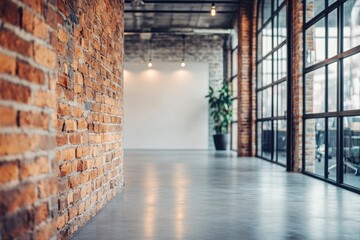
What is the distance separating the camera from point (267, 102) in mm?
12281

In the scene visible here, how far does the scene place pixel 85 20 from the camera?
401cm

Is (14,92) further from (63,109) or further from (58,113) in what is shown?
(63,109)

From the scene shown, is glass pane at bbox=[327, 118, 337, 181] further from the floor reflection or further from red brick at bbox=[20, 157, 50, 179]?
red brick at bbox=[20, 157, 50, 179]

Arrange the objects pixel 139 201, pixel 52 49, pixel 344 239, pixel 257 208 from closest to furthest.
A: pixel 52 49
pixel 344 239
pixel 257 208
pixel 139 201

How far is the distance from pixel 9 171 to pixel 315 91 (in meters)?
7.88

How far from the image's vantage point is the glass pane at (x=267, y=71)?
11.9 m

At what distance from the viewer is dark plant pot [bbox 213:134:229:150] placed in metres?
16.9

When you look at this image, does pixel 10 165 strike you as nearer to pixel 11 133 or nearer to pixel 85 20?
pixel 11 133

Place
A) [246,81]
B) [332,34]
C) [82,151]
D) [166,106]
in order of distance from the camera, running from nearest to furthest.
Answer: [82,151] < [332,34] < [246,81] < [166,106]

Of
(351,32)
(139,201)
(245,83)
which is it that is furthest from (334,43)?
(245,83)

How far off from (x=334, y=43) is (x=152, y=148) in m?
11.4

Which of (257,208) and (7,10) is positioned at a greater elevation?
(7,10)

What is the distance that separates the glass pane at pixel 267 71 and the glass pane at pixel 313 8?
118 inches

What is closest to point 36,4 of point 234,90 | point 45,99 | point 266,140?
point 45,99
